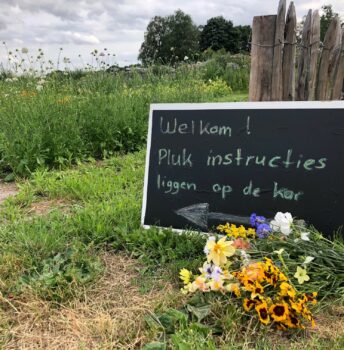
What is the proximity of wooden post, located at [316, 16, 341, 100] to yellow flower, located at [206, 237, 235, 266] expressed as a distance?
2246 mm

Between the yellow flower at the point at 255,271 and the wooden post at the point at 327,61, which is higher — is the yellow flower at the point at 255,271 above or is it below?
below

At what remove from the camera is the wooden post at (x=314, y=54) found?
11.1 ft

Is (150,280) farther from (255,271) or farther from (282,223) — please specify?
(282,223)

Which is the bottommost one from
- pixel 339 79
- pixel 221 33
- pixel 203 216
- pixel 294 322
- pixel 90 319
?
pixel 90 319

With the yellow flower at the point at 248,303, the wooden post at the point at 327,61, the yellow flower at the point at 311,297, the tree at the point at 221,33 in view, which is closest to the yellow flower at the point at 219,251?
the yellow flower at the point at 248,303

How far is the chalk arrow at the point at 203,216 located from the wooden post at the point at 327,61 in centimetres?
180

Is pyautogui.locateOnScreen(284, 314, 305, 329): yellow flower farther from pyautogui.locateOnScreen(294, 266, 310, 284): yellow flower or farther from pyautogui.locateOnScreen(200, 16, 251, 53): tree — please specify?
pyautogui.locateOnScreen(200, 16, 251, 53): tree

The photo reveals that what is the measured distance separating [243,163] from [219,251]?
69cm

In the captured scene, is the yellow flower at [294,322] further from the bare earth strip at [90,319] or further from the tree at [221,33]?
the tree at [221,33]

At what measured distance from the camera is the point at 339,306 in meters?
1.89

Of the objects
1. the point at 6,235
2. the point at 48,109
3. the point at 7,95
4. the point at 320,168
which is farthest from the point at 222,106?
the point at 7,95

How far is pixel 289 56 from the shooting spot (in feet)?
11.1

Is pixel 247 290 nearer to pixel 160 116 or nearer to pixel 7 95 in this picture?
pixel 160 116

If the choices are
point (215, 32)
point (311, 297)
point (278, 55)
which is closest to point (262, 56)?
point (278, 55)
